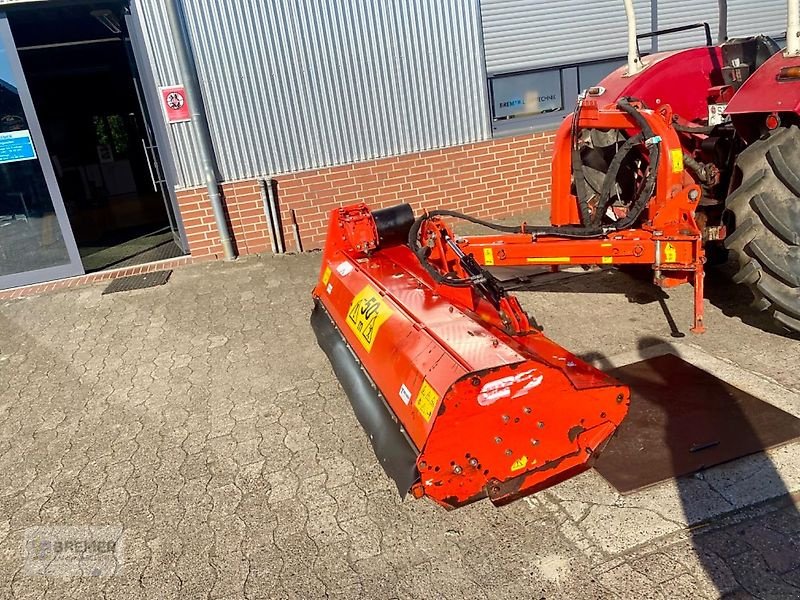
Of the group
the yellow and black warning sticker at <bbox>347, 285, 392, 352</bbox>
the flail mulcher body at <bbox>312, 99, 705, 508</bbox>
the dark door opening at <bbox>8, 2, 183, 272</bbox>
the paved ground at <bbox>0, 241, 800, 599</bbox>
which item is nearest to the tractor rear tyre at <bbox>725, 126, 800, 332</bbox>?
the flail mulcher body at <bbox>312, 99, 705, 508</bbox>

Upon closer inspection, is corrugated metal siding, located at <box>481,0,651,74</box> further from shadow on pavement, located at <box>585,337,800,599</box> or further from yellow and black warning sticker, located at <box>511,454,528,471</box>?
yellow and black warning sticker, located at <box>511,454,528,471</box>

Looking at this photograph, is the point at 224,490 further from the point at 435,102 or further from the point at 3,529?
the point at 435,102

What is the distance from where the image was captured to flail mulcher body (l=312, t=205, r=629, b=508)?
247cm

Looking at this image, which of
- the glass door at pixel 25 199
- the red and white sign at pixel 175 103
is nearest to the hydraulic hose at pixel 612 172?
the red and white sign at pixel 175 103

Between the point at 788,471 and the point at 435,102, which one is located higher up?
the point at 435,102

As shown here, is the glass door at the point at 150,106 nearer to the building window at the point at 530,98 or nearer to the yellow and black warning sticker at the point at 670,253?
the building window at the point at 530,98

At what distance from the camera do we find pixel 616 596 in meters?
2.28

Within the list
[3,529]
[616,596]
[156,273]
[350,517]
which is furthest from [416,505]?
[156,273]

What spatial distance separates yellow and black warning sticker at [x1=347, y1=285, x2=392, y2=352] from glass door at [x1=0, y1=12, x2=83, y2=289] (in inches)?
187

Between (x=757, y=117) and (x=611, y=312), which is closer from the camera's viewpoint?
(x=757, y=117)

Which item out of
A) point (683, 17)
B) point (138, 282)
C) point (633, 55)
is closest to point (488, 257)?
point (633, 55)

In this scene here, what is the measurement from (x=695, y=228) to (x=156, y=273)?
18.1 feet

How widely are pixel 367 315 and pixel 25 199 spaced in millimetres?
5177

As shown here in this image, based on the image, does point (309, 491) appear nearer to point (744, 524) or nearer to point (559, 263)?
point (744, 524)
